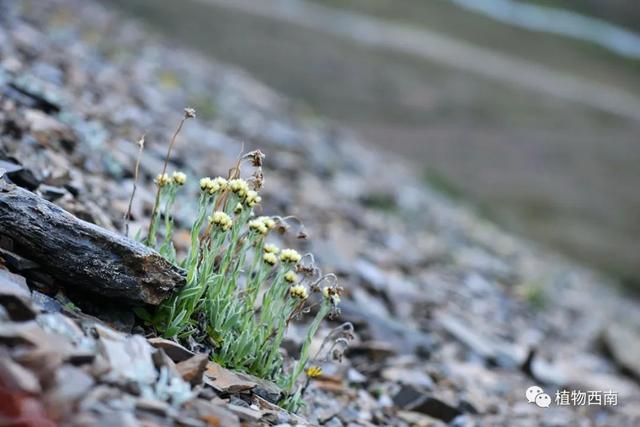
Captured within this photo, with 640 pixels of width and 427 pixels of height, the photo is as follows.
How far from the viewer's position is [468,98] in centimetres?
2972

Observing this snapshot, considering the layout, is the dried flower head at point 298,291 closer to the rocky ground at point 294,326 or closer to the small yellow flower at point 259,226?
the small yellow flower at point 259,226

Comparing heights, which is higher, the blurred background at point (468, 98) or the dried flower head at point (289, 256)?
the blurred background at point (468, 98)

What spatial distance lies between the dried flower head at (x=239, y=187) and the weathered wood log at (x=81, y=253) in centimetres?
49

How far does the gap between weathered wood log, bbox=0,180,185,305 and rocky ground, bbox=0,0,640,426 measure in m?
0.09

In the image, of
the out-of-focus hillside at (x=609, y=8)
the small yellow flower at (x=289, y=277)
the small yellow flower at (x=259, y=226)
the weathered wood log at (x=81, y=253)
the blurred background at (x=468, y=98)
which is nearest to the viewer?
the weathered wood log at (x=81, y=253)

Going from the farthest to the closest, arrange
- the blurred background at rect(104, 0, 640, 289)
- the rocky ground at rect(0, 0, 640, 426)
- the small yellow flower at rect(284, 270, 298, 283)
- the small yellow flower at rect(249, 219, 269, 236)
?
the blurred background at rect(104, 0, 640, 289) → the small yellow flower at rect(284, 270, 298, 283) → the small yellow flower at rect(249, 219, 269, 236) → the rocky ground at rect(0, 0, 640, 426)

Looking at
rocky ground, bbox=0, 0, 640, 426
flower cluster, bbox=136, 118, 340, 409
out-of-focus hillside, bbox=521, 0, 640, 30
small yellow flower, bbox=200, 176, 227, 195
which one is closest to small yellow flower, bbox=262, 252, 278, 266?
flower cluster, bbox=136, 118, 340, 409

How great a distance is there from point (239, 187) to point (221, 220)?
205 millimetres

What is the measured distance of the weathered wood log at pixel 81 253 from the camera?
394cm

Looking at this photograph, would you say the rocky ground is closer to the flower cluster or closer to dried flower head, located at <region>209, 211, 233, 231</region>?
the flower cluster

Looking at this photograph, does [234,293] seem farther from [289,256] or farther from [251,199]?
[251,199]

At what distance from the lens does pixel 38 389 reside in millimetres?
2871

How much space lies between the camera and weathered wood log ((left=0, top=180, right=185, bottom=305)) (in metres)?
3.94

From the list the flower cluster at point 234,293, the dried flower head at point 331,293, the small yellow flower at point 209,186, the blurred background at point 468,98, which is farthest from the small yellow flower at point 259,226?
the blurred background at point 468,98
